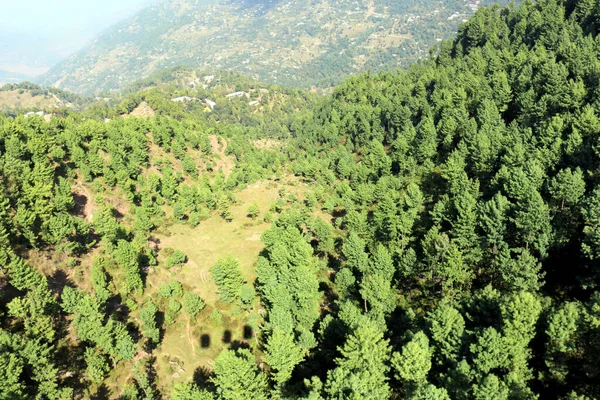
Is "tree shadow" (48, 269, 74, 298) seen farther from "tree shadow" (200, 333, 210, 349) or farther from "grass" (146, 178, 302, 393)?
"tree shadow" (200, 333, 210, 349)

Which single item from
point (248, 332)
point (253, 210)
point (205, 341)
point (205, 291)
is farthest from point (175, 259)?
point (253, 210)

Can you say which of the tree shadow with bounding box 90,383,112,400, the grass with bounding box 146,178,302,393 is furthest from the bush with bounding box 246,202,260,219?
the tree shadow with bounding box 90,383,112,400

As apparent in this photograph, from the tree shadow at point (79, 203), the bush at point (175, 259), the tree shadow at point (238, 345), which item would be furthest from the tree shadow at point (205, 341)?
the tree shadow at point (79, 203)

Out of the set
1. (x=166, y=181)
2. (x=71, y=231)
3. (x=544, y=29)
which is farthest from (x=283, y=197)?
Result: (x=544, y=29)

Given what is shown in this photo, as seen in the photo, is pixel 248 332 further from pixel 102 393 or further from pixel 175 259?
pixel 175 259

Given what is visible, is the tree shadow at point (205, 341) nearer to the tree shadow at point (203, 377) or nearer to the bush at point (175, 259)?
the tree shadow at point (203, 377)
